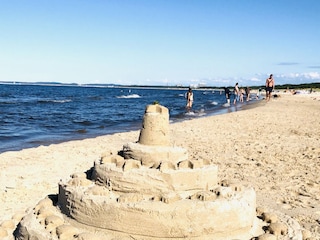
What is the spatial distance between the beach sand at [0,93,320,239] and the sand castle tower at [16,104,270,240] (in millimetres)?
962

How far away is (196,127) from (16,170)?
9702 millimetres

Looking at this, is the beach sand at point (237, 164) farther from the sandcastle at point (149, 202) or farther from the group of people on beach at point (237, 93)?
the group of people on beach at point (237, 93)

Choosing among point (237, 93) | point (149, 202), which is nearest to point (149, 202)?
point (149, 202)

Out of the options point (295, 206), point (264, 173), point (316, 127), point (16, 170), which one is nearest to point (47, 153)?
point (16, 170)

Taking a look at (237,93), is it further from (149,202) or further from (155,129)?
(149,202)

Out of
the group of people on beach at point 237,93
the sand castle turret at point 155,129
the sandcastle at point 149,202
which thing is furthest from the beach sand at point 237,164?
the group of people on beach at point 237,93

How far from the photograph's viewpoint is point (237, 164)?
32.6 feet

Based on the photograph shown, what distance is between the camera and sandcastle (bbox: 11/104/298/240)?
4215 mm

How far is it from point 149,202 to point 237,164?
19.9 ft

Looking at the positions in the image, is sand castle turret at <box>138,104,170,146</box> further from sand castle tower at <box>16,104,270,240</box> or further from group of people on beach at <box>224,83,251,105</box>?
group of people on beach at <box>224,83,251,105</box>

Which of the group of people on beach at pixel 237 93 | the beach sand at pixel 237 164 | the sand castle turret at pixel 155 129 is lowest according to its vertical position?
the beach sand at pixel 237 164

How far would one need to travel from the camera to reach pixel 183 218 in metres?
4.20

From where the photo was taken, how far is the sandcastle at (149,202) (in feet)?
13.8

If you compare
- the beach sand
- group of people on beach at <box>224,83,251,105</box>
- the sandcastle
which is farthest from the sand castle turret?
group of people on beach at <box>224,83,251,105</box>
